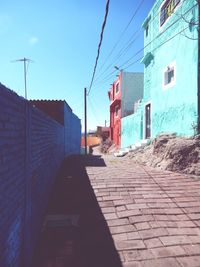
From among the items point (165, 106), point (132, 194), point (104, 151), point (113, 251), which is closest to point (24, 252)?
point (113, 251)

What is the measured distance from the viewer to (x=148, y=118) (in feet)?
51.7

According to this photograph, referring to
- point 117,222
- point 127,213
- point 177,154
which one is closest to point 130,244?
point 117,222

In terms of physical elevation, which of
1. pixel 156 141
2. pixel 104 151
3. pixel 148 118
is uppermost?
pixel 148 118

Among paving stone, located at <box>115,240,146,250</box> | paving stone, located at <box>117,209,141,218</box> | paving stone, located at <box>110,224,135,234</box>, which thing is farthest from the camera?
paving stone, located at <box>117,209,141,218</box>

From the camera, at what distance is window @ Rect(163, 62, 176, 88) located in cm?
1118

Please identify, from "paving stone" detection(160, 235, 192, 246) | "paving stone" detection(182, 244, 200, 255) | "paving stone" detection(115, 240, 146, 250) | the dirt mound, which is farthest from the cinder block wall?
the dirt mound

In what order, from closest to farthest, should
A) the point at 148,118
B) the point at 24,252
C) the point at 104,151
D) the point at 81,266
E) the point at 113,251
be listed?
the point at 24,252 < the point at 81,266 < the point at 113,251 < the point at 148,118 < the point at 104,151

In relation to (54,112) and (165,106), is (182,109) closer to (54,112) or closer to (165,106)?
(165,106)

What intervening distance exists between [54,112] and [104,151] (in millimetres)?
15363

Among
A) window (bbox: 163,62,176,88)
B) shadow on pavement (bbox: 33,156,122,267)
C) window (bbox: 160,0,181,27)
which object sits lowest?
shadow on pavement (bbox: 33,156,122,267)

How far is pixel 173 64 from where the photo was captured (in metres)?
11.1

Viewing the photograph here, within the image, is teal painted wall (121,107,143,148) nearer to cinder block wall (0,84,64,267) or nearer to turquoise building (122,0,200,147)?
turquoise building (122,0,200,147)

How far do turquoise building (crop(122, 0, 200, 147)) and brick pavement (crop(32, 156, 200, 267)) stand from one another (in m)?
3.42

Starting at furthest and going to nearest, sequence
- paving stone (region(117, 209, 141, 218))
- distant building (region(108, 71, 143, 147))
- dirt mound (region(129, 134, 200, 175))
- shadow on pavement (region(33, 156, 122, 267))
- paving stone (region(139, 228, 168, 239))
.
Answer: distant building (region(108, 71, 143, 147)), dirt mound (region(129, 134, 200, 175)), paving stone (region(117, 209, 141, 218)), paving stone (region(139, 228, 168, 239)), shadow on pavement (region(33, 156, 122, 267))
